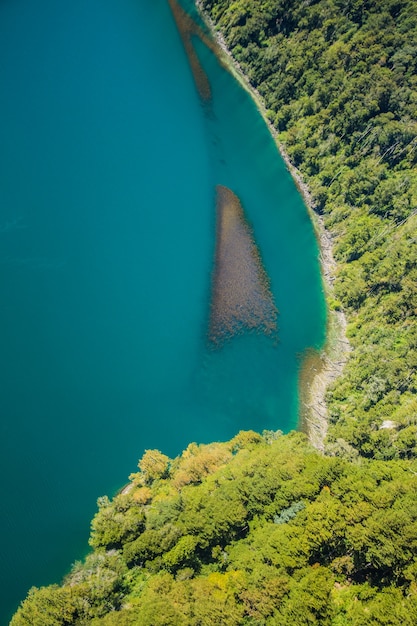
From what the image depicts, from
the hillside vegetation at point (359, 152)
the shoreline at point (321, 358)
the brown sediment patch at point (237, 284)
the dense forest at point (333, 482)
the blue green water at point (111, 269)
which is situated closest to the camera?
the dense forest at point (333, 482)

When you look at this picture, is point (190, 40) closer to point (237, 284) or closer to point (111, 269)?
point (237, 284)

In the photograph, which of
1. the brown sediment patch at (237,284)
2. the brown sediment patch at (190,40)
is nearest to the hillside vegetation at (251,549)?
the brown sediment patch at (237,284)

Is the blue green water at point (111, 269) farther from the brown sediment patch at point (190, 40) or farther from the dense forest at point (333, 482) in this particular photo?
the dense forest at point (333, 482)

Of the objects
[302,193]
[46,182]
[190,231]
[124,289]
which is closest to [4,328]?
[124,289]

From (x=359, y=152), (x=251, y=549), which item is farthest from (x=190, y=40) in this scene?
(x=251, y=549)

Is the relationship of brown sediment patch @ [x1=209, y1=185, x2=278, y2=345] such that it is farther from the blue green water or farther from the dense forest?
the dense forest

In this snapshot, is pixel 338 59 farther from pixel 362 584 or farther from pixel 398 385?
pixel 362 584
